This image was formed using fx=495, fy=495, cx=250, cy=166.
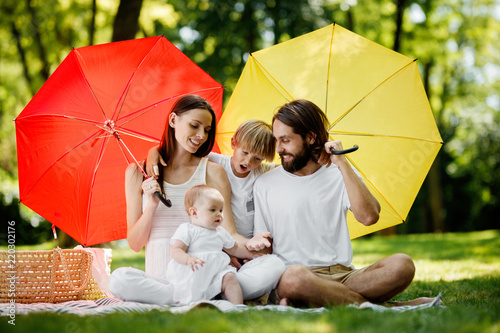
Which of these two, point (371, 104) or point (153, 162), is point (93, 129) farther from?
point (371, 104)

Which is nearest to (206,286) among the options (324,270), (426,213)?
(324,270)

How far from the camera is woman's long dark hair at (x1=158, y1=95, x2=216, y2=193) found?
428cm

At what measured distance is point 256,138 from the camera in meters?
4.21

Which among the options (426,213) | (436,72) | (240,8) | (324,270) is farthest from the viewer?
(436,72)

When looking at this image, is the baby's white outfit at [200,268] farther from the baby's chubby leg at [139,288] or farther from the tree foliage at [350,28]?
the tree foliage at [350,28]

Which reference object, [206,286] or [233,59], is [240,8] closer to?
[233,59]

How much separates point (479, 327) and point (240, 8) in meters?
9.91

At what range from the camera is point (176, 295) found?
3.77 meters

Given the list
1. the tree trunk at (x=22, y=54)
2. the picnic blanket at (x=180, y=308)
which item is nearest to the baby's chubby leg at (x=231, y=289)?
the picnic blanket at (x=180, y=308)

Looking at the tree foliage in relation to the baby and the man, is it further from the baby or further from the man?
the baby

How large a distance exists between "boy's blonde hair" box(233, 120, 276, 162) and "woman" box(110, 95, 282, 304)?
0.91 ft

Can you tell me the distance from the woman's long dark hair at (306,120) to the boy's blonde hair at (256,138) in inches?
6.1

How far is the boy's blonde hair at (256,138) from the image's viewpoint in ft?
13.8

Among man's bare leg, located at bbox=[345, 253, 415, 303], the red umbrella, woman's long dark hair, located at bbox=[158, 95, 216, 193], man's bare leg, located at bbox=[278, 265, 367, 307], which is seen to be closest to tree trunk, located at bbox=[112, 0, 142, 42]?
the red umbrella
